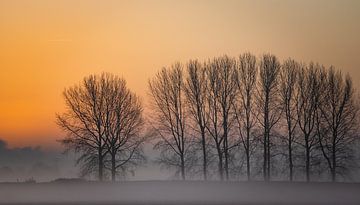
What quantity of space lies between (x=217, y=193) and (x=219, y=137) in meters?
13.2

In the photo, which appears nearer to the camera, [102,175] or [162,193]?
[162,193]

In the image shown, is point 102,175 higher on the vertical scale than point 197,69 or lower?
lower

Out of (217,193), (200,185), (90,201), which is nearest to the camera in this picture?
(90,201)

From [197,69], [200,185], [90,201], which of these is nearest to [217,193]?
[200,185]

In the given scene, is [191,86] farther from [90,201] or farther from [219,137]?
[90,201]

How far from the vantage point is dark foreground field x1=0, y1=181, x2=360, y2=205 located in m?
45.2

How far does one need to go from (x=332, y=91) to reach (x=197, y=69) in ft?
46.2

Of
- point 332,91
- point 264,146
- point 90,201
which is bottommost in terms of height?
point 90,201

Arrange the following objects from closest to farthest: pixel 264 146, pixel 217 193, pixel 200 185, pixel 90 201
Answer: pixel 90 201
pixel 217 193
pixel 200 185
pixel 264 146

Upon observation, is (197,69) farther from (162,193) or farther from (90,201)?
(90,201)

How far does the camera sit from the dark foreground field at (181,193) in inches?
1781

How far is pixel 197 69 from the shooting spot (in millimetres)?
66500

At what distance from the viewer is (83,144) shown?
63406mm

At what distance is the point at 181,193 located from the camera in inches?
1998
